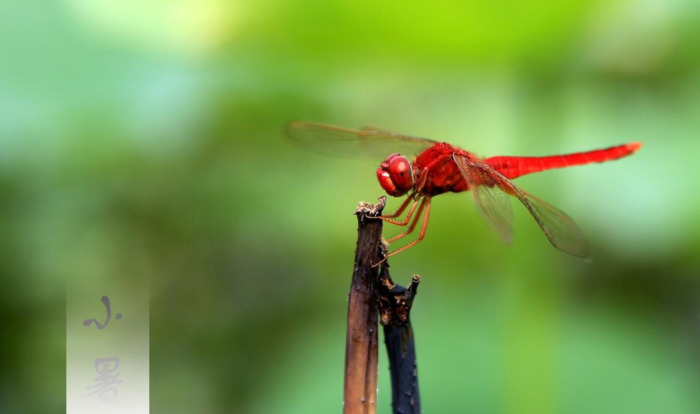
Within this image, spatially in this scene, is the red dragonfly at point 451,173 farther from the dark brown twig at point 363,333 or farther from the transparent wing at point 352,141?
the dark brown twig at point 363,333

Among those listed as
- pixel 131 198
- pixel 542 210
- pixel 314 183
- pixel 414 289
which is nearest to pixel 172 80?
pixel 131 198

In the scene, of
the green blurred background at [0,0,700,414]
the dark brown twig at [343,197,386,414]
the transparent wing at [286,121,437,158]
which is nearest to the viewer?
the dark brown twig at [343,197,386,414]

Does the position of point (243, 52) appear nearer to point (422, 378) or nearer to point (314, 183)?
point (314, 183)

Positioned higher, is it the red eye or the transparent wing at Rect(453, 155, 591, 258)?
the red eye

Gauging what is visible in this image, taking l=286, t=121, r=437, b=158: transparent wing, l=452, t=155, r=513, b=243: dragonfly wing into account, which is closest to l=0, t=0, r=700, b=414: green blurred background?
l=286, t=121, r=437, b=158: transparent wing

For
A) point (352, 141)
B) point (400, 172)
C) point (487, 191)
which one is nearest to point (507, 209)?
point (487, 191)

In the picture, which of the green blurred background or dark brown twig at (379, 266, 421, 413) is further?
the green blurred background

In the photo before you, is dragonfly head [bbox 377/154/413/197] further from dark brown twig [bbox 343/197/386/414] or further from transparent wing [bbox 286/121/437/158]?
dark brown twig [bbox 343/197/386/414]

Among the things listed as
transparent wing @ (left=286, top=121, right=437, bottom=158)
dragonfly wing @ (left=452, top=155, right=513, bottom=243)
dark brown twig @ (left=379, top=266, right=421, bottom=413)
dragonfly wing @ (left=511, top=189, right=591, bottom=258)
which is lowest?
dark brown twig @ (left=379, top=266, right=421, bottom=413)
